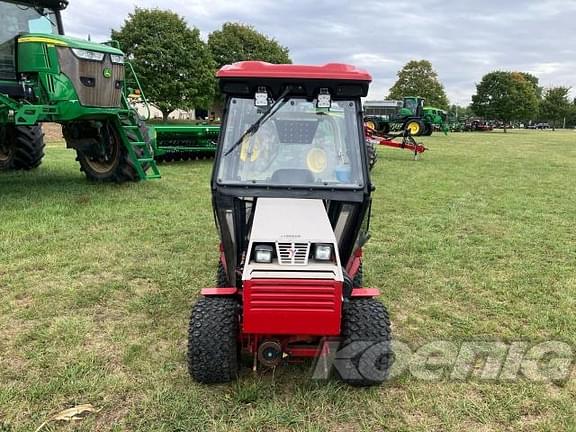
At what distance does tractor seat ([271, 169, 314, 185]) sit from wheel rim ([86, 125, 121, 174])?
6149 millimetres

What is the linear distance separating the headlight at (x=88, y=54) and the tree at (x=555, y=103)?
231ft

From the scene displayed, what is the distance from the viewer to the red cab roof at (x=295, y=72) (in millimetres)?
3301

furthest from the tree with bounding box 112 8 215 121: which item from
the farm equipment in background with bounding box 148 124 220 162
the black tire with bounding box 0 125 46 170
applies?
the black tire with bounding box 0 125 46 170

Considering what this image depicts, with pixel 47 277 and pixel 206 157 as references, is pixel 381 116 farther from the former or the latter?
pixel 47 277

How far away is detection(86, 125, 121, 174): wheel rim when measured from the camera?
29.4 ft

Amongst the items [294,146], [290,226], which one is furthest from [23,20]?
[290,226]

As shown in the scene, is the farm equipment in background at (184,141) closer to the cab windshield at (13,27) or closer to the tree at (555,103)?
the cab windshield at (13,27)

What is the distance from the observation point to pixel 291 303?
273cm

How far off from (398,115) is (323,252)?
2987cm

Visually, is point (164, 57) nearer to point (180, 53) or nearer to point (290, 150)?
point (180, 53)

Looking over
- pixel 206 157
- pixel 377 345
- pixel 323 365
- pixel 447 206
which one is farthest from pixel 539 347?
pixel 206 157

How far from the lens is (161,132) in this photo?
12141 mm

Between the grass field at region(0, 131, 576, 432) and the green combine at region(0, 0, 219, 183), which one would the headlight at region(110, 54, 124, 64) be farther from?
the grass field at region(0, 131, 576, 432)

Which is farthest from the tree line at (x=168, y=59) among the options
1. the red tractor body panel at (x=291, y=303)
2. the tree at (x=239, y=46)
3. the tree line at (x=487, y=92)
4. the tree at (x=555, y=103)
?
the tree at (x=555, y=103)
